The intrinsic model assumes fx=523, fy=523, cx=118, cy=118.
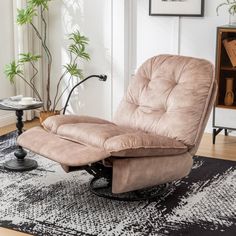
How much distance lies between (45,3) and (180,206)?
8.45 feet

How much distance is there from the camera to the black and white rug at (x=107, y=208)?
2.86 meters

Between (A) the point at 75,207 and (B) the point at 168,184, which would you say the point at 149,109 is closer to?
(B) the point at 168,184

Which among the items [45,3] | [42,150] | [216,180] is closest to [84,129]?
[42,150]

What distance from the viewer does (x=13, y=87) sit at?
17.1 ft

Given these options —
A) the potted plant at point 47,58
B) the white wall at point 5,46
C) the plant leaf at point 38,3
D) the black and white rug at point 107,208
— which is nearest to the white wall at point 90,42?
the potted plant at point 47,58

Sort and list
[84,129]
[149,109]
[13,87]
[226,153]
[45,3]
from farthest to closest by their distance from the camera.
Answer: [13,87] → [45,3] → [226,153] → [149,109] → [84,129]

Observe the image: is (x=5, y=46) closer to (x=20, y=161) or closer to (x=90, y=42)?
(x=90, y=42)

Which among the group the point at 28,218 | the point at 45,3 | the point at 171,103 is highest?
the point at 45,3

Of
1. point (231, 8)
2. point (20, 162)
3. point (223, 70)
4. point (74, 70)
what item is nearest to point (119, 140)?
point (20, 162)

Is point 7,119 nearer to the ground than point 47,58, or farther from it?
nearer to the ground

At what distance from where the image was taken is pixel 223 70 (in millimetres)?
4414

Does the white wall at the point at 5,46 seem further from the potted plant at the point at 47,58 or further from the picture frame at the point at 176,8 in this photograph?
the picture frame at the point at 176,8

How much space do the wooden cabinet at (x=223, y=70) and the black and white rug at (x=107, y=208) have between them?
2.43 ft

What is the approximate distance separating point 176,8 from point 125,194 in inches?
80.2
